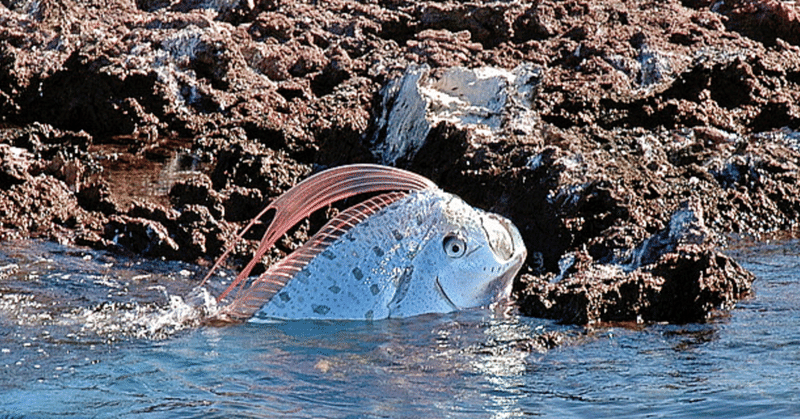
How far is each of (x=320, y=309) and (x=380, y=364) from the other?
34.4 inches

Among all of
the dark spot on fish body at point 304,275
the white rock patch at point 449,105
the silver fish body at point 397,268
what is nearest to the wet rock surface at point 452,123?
the white rock patch at point 449,105

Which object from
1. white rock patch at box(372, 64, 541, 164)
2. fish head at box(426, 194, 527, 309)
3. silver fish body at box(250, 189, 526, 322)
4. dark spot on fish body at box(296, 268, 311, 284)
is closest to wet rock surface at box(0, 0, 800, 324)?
white rock patch at box(372, 64, 541, 164)

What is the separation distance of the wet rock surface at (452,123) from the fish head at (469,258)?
0.24 metres

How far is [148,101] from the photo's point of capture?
1065 cm

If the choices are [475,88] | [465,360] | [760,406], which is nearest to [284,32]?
[475,88]

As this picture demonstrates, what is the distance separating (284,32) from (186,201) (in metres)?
3.79

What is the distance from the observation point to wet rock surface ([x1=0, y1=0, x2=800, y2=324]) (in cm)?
718

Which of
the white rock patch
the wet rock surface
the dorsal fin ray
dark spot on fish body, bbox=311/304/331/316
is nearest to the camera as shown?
dark spot on fish body, bbox=311/304/331/316

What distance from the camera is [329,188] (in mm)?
6637

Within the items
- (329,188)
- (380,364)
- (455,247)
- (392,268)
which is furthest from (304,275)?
(380,364)

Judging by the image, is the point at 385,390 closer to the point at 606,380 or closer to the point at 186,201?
the point at 606,380

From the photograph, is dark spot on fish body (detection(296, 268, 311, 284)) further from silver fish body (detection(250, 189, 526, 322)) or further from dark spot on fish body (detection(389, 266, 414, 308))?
dark spot on fish body (detection(389, 266, 414, 308))

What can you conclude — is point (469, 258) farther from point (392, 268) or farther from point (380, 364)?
point (380, 364)

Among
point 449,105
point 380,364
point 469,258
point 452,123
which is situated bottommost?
point 380,364
